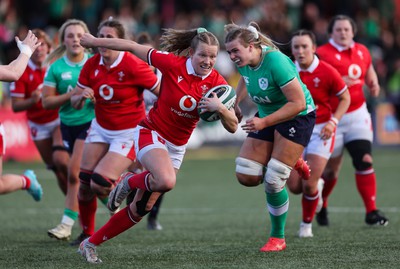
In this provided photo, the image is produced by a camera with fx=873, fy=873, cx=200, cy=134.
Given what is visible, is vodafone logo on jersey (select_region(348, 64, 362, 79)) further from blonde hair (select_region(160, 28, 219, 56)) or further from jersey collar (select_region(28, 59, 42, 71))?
jersey collar (select_region(28, 59, 42, 71))

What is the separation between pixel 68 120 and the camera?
908cm

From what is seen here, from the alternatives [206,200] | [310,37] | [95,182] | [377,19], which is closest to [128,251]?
[95,182]

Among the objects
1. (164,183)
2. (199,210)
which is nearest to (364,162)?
(199,210)

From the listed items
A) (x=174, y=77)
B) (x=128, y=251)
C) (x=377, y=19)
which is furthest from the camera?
(x=377, y=19)

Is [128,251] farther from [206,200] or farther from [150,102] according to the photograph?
[206,200]

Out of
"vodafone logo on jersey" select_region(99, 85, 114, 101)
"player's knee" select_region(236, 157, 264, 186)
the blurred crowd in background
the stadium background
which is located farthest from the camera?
the blurred crowd in background

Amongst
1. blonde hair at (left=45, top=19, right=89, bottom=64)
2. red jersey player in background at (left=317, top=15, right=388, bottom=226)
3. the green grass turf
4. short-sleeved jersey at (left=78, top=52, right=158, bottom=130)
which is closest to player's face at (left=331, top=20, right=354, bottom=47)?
red jersey player in background at (left=317, top=15, right=388, bottom=226)

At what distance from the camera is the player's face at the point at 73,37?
8797 mm

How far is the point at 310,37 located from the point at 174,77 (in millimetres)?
2357

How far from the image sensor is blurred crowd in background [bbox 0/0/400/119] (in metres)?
19.4

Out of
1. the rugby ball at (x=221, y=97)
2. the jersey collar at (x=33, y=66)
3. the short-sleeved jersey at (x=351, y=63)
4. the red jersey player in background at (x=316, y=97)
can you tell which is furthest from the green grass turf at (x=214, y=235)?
the jersey collar at (x=33, y=66)

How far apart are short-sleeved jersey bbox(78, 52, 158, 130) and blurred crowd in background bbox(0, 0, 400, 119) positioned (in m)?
10.5

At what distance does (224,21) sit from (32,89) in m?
11.2

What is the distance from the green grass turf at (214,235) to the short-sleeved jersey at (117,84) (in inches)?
46.6
